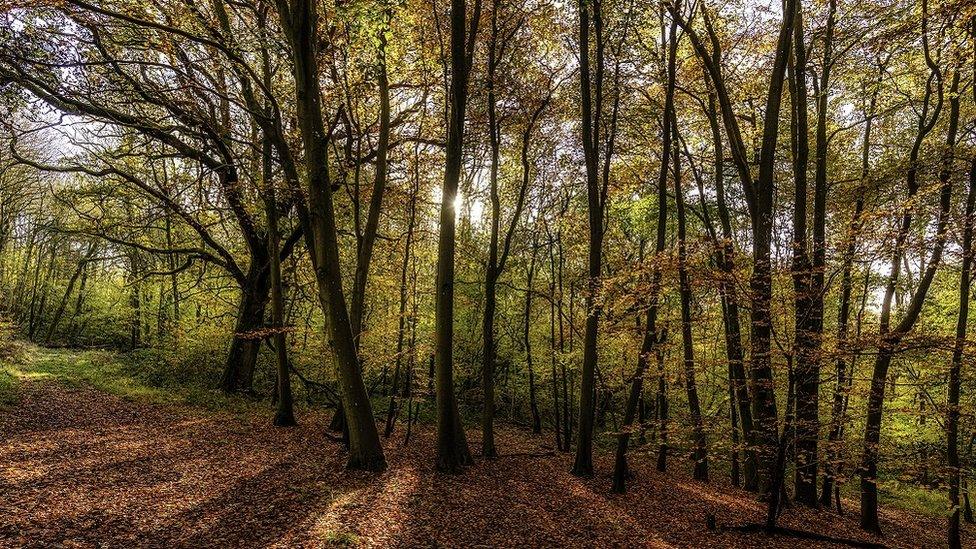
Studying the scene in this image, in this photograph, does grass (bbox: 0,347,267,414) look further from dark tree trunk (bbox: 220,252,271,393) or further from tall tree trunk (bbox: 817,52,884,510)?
tall tree trunk (bbox: 817,52,884,510)

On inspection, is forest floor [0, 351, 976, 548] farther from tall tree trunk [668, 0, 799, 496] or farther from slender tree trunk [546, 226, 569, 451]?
slender tree trunk [546, 226, 569, 451]

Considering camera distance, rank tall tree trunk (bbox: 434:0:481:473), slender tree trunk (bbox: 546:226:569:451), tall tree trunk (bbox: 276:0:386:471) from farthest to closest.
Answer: slender tree trunk (bbox: 546:226:569:451) → tall tree trunk (bbox: 434:0:481:473) → tall tree trunk (bbox: 276:0:386:471)

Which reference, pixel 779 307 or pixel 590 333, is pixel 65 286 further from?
pixel 779 307

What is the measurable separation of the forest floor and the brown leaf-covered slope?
1.2 inches

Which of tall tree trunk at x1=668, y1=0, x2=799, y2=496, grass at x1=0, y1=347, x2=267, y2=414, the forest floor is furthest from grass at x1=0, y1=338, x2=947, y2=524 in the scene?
tall tree trunk at x1=668, y1=0, x2=799, y2=496

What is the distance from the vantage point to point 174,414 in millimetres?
11492

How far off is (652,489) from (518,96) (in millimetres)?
10430

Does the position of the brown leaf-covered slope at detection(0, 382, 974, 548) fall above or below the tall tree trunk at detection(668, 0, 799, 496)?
below

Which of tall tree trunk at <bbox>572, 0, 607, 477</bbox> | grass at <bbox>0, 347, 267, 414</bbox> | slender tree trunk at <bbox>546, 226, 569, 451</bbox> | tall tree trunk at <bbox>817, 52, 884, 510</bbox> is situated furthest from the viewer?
slender tree trunk at <bbox>546, 226, 569, 451</bbox>

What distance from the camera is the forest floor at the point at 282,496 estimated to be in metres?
5.36

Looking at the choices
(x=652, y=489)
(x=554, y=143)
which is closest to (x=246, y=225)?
(x=554, y=143)

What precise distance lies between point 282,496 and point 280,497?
1.9 inches

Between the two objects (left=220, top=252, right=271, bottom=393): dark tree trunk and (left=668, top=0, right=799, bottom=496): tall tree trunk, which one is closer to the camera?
(left=668, top=0, right=799, bottom=496): tall tree trunk

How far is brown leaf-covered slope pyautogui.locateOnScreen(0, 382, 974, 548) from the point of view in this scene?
5.34 meters
